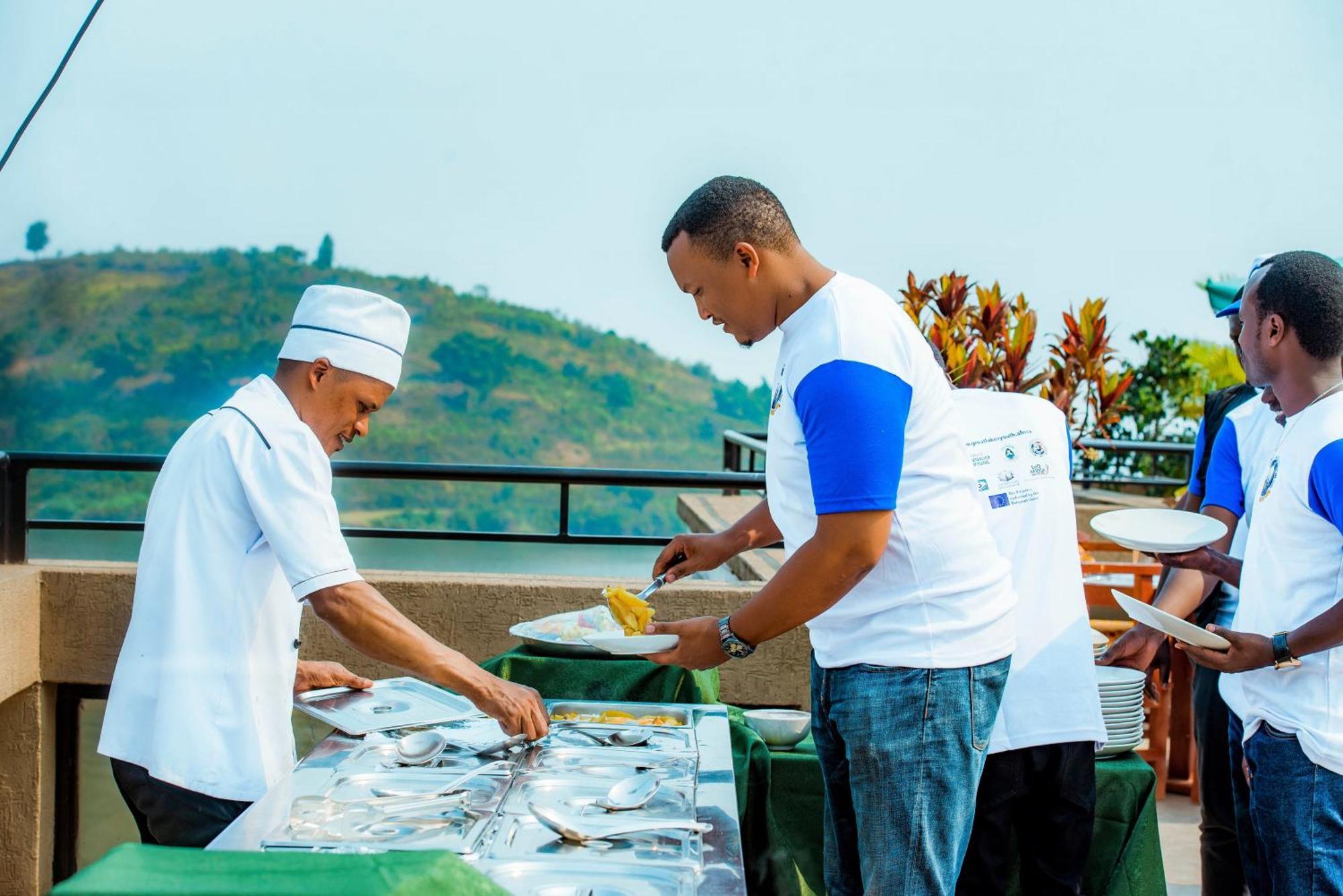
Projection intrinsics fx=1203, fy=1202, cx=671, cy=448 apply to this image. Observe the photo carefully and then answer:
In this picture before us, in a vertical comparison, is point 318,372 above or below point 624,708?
above

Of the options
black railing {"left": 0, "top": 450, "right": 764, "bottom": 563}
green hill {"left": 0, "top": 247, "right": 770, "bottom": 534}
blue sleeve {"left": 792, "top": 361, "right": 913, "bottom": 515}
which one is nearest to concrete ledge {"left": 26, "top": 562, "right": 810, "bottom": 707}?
black railing {"left": 0, "top": 450, "right": 764, "bottom": 563}

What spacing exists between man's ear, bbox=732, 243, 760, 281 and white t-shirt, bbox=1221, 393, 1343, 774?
1.01 m

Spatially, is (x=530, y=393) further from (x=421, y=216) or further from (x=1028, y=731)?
(x=1028, y=731)

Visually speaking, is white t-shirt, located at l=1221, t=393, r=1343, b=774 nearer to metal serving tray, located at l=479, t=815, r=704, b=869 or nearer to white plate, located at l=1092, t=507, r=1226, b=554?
white plate, located at l=1092, t=507, r=1226, b=554

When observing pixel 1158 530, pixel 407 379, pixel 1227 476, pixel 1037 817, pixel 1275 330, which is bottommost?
pixel 1037 817

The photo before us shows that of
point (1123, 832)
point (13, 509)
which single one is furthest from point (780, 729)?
point (13, 509)

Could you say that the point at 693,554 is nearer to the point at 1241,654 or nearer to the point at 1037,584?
the point at 1037,584

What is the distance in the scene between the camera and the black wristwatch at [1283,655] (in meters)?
2.06

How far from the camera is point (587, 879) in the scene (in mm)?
1434

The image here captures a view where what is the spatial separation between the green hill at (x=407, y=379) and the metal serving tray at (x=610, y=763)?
44769mm

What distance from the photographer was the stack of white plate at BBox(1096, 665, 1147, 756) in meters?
2.77

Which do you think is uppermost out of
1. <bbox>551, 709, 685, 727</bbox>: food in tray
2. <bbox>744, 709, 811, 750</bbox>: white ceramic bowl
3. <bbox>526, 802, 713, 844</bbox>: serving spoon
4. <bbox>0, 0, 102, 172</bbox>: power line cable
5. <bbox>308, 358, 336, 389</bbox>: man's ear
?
<bbox>0, 0, 102, 172</bbox>: power line cable

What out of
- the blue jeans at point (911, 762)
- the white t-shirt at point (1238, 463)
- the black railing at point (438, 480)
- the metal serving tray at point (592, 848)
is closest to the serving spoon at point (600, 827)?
the metal serving tray at point (592, 848)

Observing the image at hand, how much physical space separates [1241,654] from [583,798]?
3.88 ft
